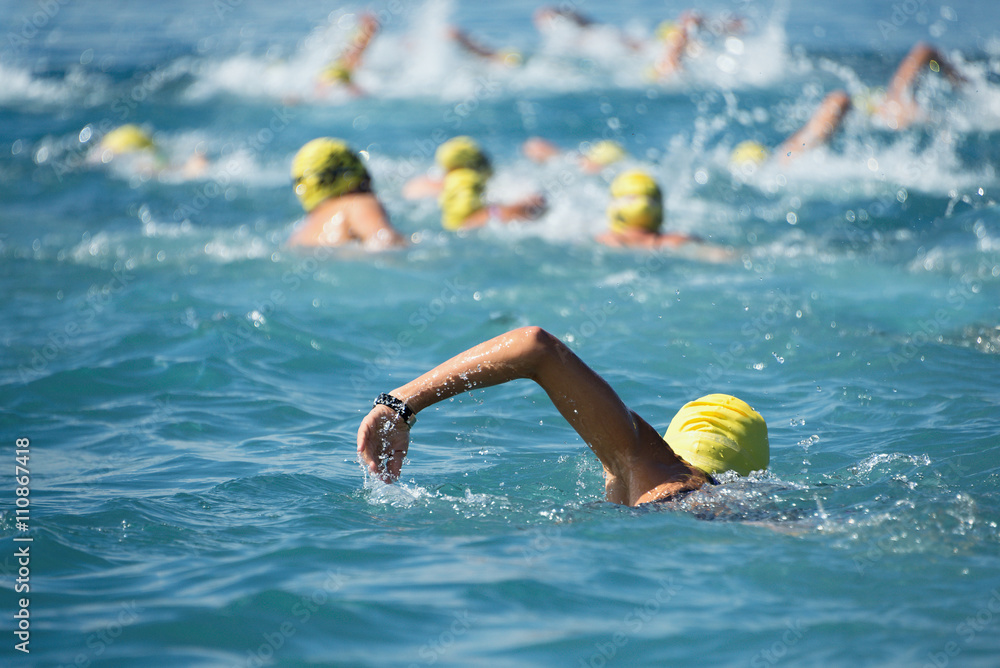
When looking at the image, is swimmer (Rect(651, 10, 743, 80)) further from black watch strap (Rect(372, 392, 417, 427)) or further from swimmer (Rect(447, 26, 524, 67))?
black watch strap (Rect(372, 392, 417, 427))

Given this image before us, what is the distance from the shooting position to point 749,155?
13.1m

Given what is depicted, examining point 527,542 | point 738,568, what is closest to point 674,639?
point 738,568

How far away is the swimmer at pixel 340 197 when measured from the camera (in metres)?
8.41

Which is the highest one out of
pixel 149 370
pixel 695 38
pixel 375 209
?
pixel 695 38

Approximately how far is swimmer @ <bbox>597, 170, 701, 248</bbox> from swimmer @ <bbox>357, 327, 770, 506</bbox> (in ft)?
18.2

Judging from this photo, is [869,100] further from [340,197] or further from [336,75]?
[336,75]

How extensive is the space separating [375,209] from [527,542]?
5280 millimetres

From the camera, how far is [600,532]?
3756mm

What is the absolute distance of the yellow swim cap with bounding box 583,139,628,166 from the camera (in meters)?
13.7

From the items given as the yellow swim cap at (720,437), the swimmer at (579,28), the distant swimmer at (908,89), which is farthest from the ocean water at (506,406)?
the swimmer at (579,28)

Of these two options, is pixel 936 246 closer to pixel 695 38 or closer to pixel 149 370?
pixel 149 370

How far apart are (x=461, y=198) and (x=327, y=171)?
2214 millimetres

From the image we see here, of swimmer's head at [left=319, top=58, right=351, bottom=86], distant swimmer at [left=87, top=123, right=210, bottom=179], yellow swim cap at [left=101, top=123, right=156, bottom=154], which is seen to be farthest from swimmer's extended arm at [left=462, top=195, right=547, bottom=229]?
swimmer's head at [left=319, top=58, right=351, bottom=86]

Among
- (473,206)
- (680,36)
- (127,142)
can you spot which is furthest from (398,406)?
(680,36)
